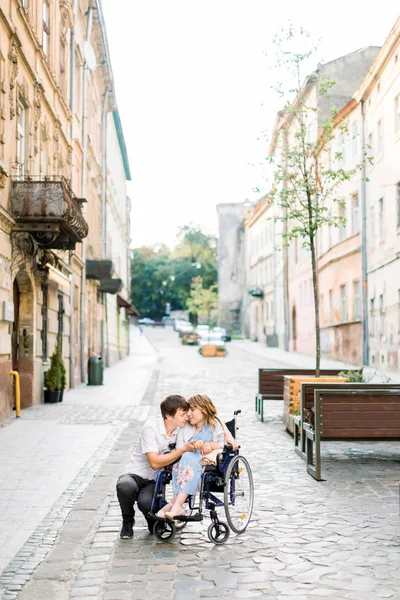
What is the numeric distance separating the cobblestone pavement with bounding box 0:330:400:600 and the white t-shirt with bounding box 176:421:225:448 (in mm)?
698

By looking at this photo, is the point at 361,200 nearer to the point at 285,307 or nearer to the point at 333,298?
the point at 333,298

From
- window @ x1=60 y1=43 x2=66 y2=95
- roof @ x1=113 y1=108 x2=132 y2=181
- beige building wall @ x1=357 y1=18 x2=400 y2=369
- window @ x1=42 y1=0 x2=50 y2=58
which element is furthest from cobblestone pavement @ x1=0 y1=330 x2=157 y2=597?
roof @ x1=113 y1=108 x2=132 y2=181

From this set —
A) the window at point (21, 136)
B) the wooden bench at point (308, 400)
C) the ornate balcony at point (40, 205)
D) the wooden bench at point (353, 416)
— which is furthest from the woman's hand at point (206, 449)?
the window at point (21, 136)

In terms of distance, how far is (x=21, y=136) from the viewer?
16234mm

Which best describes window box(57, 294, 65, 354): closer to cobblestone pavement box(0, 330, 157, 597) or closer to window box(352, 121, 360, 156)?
cobblestone pavement box(0, 330, 157, 597)

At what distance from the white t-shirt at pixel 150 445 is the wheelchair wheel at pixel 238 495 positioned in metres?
0.51

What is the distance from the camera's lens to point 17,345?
16828 mm

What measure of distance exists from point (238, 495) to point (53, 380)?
39.4 ft

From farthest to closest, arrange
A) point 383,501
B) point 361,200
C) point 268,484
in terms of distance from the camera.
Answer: point 361,200 < point 268,484 < point 383,501

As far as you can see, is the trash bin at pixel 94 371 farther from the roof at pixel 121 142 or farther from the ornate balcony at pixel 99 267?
the roof at pixel 121 142

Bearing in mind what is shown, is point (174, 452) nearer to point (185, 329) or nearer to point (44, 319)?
point (44, 319)

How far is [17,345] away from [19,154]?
151 inches

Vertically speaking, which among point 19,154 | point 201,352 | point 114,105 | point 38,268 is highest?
point 114,105

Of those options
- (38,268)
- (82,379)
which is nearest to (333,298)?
(82,379)
